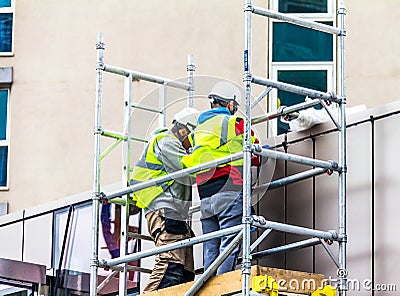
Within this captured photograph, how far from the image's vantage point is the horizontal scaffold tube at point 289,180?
1281cm

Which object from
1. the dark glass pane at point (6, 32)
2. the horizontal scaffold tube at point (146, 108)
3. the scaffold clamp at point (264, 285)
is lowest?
the scaffold clamp at point (264, 285)

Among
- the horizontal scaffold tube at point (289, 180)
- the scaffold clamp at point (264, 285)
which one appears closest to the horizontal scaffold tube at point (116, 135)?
the horizontal scaffold tube at point (289, 180)

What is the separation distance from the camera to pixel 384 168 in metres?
12.8

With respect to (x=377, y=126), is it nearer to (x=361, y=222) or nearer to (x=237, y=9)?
(x=361, y=222)

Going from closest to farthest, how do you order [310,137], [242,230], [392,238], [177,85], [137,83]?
[242,230] < [392,238] < [310,137] < [177,85] < [137,83]

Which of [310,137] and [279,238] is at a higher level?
[310,137]

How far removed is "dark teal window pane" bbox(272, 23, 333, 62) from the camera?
898 inches

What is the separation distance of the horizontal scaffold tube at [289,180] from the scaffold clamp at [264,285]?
1.43 meters

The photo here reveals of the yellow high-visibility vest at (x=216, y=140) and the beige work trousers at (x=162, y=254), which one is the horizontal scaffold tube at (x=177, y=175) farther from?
the beige work trousers at (x=162, y=254)

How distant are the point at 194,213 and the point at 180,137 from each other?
967mm

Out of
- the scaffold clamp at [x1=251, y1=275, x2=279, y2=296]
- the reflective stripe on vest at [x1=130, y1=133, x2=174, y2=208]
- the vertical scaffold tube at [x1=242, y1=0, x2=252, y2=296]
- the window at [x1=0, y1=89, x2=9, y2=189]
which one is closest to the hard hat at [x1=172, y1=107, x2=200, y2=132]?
the reflective stripe on vest at [x1=130, y1=133, x2=174, y2=208]

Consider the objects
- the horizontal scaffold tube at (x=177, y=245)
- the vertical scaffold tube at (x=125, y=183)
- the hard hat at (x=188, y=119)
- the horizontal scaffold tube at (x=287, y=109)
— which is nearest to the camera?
the horizontal scaffold tube at (x=177, y=245)

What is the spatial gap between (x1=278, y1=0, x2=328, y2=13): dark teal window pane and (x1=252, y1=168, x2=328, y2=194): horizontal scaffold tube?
32.6ft

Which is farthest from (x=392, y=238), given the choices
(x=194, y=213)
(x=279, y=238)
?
(x=194, y=213)
